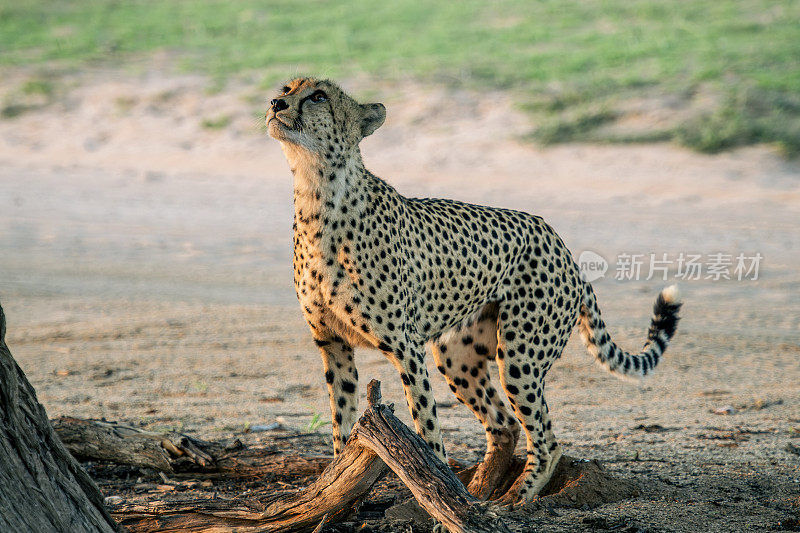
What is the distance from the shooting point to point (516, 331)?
4.10 metres

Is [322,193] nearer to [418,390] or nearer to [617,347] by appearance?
[418,390]

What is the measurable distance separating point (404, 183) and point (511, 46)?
5.22 metres

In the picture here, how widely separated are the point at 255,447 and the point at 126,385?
4.99 feet


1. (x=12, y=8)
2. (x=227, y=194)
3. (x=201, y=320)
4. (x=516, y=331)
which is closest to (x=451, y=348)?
(x=516, y=331)

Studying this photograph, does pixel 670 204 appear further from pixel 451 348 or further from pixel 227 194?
pixel 451 348

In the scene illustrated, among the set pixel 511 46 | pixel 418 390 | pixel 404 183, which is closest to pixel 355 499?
pixel 418 390

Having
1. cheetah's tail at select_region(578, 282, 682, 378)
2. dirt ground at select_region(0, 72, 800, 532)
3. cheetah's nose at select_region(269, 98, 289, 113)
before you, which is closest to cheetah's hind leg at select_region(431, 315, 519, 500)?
dirt ground at select_region(0, 72, 800, 532)

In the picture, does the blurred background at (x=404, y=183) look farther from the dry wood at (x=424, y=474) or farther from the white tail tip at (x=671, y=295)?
the dry wood at (x=424, y=474)

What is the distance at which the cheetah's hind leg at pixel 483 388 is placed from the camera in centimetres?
428

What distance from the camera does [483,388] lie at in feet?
14.3

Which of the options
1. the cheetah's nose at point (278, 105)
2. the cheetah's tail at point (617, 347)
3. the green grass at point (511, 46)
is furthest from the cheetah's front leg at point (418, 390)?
the green grass at point (511, 46)

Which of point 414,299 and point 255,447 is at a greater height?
point 414,299

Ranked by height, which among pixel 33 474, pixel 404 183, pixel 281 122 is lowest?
pixel 33 474

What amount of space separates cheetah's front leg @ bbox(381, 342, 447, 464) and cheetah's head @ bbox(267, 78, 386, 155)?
780 mm
